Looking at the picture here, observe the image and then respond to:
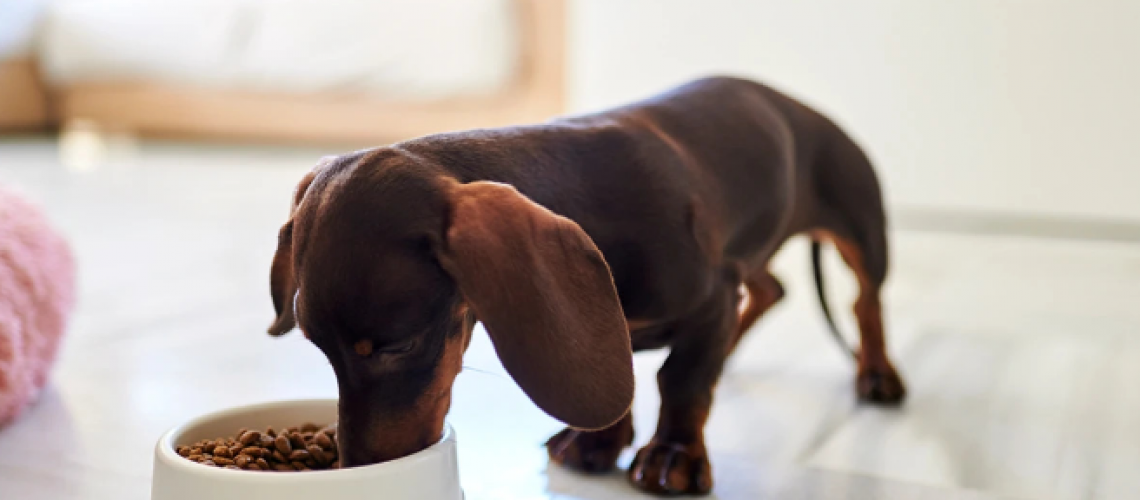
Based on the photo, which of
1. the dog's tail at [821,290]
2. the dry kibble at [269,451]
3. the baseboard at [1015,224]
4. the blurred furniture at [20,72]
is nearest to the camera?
the dry kibble at [269,451]

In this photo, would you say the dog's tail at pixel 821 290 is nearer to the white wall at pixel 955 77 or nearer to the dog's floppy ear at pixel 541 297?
the dog's floppy ear at pixel 541 297

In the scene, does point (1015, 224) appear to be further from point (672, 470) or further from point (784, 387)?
point (672, 470)

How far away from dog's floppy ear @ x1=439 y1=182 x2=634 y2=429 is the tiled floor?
0.28 metres

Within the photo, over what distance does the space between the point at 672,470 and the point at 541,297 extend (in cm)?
42

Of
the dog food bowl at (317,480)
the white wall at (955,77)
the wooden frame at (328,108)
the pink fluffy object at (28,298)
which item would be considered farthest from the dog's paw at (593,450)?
the wooden frame at (328,108)

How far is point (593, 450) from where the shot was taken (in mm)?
1431

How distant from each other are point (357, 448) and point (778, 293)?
3.42 ft

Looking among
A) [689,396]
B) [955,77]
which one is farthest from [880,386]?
[955,77]

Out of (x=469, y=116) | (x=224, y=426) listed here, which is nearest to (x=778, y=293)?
(x=224, y=426)

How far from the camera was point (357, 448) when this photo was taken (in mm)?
1092

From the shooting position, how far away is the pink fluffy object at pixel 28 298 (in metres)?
1.57

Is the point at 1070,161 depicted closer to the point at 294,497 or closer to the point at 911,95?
the point at 911,95

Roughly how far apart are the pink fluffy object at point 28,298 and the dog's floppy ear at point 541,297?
2.77 ft

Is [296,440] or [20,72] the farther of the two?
[20,72]
